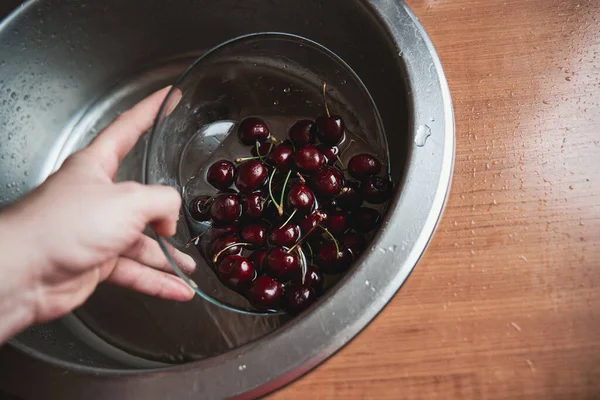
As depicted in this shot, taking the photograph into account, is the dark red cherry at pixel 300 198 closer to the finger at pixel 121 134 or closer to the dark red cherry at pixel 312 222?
the dark red cherry at pixel 312 222

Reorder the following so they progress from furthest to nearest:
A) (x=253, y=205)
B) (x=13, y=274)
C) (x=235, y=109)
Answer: (x=235, y=109)
(x=253, y=205)
(x=13, y=274)

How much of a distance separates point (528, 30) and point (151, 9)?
671mm

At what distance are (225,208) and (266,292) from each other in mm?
149

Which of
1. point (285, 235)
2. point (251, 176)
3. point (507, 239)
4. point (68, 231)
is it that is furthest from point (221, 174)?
point (507, 239)

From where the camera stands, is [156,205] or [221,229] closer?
[156,205]

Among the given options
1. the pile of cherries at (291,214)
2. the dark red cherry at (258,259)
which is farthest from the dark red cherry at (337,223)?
the dark red cherry at (258,259)

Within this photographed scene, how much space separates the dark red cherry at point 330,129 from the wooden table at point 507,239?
18cm

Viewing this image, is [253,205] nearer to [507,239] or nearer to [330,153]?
[330,153]

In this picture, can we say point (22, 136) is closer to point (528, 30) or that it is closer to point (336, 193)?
point (336, 193)

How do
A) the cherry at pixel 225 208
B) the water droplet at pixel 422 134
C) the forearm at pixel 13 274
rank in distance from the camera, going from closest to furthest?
the forearm at pixel 13 274, the water droplet at pixel 422 134, the cherry at pixel 225 208

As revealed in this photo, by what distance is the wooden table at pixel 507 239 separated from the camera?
63 centimetres

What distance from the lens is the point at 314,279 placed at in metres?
0.71

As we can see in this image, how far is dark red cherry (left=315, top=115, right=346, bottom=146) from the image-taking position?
0.77 m

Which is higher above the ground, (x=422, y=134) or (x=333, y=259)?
(x=422, y=134)
